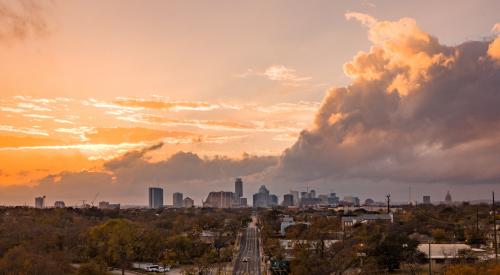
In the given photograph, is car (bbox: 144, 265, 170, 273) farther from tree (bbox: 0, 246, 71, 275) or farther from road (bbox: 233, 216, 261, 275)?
tree (bbox: 0, 246, 71, 275)

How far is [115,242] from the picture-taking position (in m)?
56.3

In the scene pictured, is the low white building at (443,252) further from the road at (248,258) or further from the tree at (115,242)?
the tree at (115,242)

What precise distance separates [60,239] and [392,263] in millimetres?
39118

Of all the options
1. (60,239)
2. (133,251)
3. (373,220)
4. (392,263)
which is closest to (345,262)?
(392,263)

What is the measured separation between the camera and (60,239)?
61812 millimetres

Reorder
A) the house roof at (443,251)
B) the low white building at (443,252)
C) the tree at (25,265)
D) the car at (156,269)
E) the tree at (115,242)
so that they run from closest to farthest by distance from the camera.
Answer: the tree at (25,265), the low white building at (443,252), the house roof at (443,251), the car at (156,269), the tree at (115,242)

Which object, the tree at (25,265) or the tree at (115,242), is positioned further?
the tree at (115,242)

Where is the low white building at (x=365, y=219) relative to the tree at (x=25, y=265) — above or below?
below

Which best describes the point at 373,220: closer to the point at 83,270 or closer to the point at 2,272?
the point at 83,270

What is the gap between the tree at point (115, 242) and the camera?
5588cm

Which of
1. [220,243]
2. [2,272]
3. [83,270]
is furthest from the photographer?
[220,243]

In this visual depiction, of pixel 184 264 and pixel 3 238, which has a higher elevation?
pixel 3 238

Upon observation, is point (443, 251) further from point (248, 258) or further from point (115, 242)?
point (115, 242)

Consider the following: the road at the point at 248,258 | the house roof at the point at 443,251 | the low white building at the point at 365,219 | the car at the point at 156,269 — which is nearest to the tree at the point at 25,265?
the car at the point at 156,269
